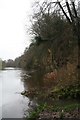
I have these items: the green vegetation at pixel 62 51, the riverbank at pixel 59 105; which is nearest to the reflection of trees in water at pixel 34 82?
the green vegetation at pixel 62 51

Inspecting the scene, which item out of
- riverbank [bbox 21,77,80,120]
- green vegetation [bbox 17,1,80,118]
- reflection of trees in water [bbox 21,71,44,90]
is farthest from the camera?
reflection of trees in water [bbox 21,71,44,90]

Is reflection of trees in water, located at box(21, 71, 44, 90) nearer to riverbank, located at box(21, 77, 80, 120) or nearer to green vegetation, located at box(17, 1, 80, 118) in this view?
green vegetation, located at box(17, 1, 80, 118)

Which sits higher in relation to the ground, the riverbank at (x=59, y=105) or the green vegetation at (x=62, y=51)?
the green vegetation at (x=62, y=51)

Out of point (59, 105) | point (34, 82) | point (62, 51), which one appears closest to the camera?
point (59, 105)

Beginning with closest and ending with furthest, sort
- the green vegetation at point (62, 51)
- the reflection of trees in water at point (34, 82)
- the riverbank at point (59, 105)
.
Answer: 1. the riverbank at point (59, 105)
2. the green vegetation at point (62, 51)
3. the reflection of trees in water at point (34, 82)

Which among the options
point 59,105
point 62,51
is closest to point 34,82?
point 62,51

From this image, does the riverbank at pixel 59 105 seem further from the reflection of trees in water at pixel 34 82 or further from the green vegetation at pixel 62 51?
the reflection of trees in water at pixel 34 82

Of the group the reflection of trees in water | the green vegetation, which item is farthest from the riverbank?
the reflection of trees in water

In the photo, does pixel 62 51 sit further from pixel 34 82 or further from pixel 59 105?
pixel 59 105

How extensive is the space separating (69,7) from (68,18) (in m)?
0.99

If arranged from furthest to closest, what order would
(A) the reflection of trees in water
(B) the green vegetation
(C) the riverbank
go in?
(A) the reflection of trees in water
(B) the green vegetation
(C) the riverbank

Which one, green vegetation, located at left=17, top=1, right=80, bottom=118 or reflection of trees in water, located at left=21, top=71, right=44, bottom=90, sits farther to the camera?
reflection of trees in water, located at left=21, top=71, right=44, bottom=90

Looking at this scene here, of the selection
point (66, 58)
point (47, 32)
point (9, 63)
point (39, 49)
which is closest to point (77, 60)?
point (66, 58)

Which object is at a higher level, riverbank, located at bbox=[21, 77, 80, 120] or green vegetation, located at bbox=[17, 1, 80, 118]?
green vegetation, located at bbox=[17, 1, 80, 118]
